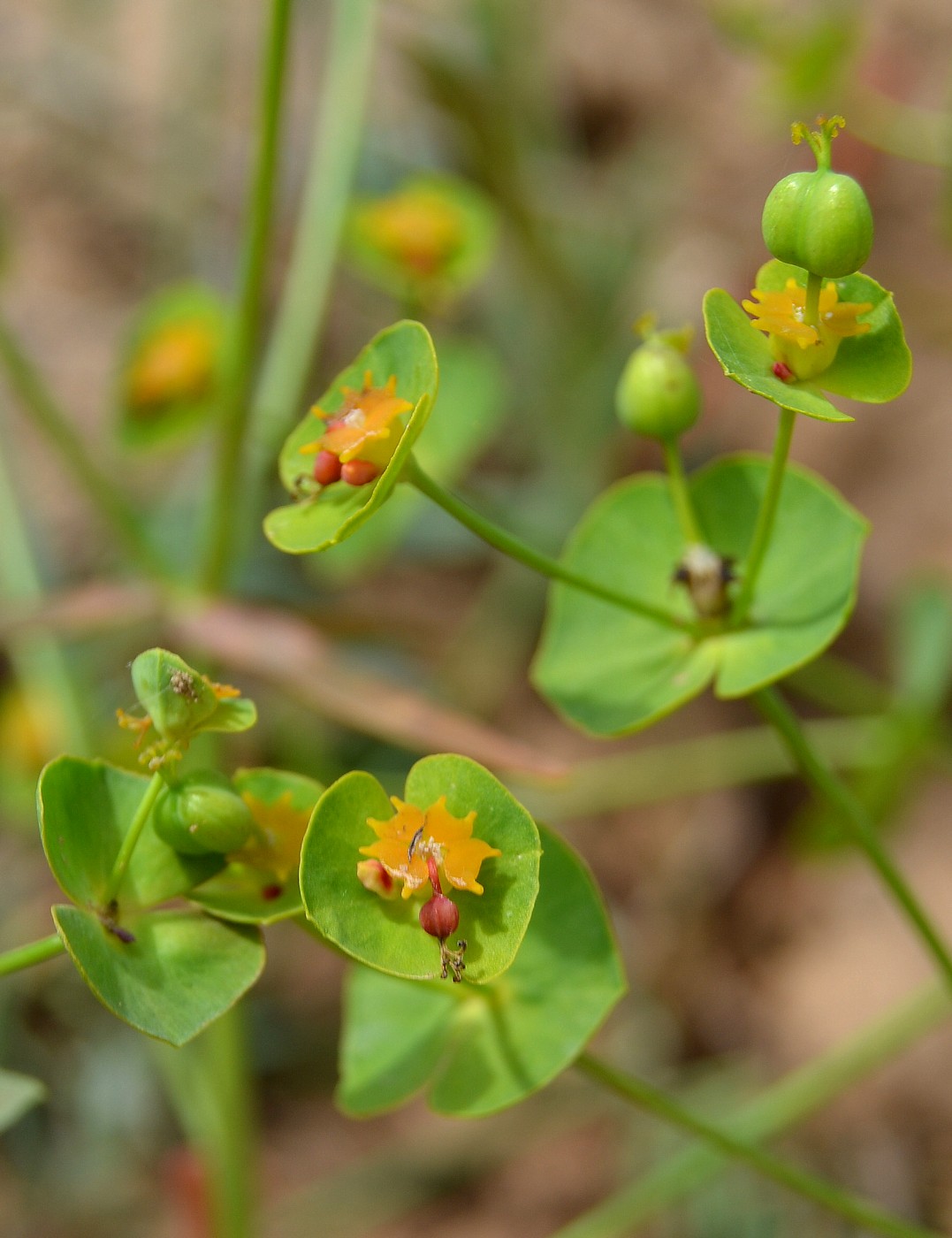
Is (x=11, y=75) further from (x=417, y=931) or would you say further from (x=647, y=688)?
(x=417, y=931)

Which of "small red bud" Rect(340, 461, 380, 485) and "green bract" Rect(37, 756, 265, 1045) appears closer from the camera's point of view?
"green bract" Rect(37, 756, 265, 1045)

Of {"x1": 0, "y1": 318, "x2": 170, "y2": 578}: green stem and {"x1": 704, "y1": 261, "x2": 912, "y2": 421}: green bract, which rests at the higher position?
{"x1": 704, "y1": 261, "x2": 912, "y2": 421}: green bract

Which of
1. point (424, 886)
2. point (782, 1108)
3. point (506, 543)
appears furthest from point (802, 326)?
point (782, 1108)

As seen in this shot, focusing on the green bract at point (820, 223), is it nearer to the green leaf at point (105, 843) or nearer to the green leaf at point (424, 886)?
the green leaf at point (424, 886)

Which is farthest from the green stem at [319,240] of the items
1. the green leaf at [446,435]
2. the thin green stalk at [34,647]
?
the thin green stalk at [34,647]

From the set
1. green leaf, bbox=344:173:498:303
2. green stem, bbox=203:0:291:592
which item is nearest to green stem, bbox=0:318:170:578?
green stem, bbox=203:0:291:592

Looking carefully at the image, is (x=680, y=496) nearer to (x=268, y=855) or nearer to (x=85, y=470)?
(x=268, y=855)

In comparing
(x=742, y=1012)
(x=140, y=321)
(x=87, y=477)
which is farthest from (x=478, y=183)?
(x=742, y=1012)

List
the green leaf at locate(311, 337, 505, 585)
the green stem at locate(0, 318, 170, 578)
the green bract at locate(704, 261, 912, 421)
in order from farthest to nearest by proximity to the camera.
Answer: the green leaf at locate(311, 337, 505, 585)
the green stem at locate(0, 318, 170, 578)
the green bract at locate(704, 261, 912, 421)

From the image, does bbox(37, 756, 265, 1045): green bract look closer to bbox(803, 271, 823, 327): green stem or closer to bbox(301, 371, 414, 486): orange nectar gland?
bbox(301, 371, 414, 486): orange nectar gland
